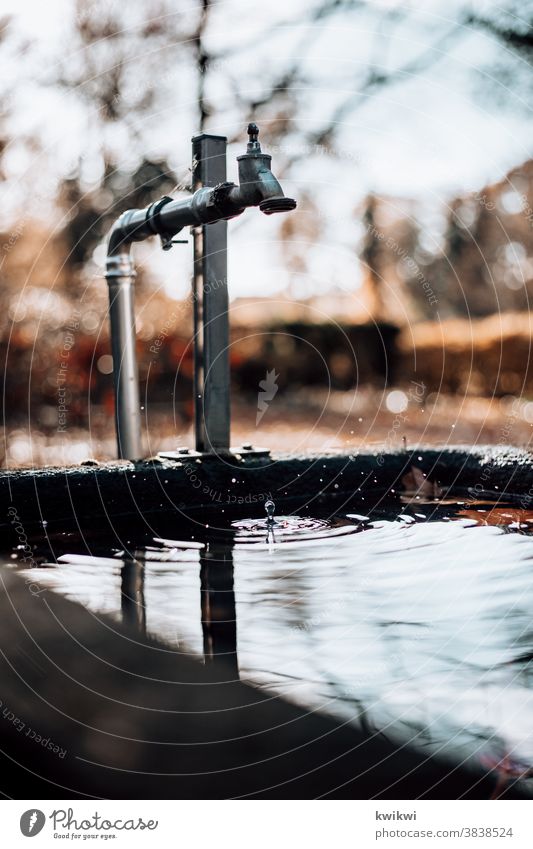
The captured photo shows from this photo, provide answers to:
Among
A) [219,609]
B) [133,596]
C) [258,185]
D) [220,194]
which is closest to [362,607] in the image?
[219,609]

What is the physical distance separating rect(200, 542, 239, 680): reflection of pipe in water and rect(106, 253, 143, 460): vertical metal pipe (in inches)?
42.4

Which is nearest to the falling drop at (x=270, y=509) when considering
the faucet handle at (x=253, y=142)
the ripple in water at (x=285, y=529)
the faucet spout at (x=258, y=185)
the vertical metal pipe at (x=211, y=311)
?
the ripple in water at (x=285, y=529)

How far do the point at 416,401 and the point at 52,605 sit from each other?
7.77m

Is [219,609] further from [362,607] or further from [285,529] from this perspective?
[285,529]

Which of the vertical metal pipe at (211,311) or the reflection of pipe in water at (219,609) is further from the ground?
the vertical metal pipe at (211,311)

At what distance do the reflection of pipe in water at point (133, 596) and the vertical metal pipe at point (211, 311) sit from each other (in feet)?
3.69

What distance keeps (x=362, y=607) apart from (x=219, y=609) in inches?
14.4

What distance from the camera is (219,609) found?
7.79ft

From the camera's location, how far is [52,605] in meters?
2.42

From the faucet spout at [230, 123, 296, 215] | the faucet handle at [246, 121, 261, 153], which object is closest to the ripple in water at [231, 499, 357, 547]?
the faucet spout at [230, 123, 296, 215]

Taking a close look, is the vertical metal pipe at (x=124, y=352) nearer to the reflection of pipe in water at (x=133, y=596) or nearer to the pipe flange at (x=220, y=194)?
the pipe flange at (x=220, y=194)

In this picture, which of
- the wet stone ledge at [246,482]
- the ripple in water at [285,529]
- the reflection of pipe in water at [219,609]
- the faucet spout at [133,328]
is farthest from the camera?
the faucet spout at [133,328]

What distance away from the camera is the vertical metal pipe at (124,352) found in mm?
3887

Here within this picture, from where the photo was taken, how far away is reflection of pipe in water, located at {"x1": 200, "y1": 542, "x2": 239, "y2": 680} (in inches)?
78.3
